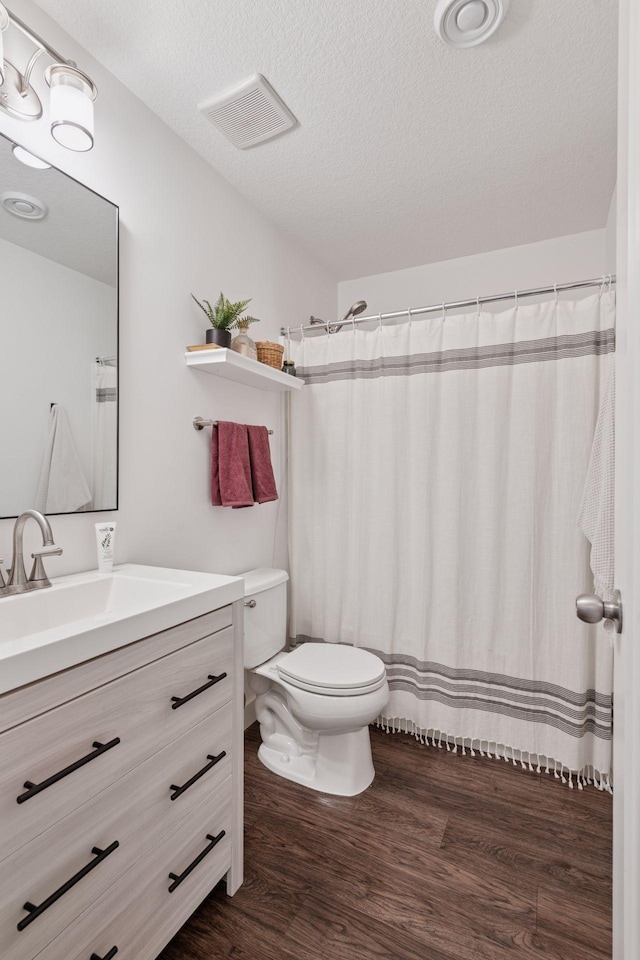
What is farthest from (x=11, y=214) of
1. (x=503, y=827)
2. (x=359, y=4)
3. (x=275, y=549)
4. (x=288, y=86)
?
(x=503, y=827)

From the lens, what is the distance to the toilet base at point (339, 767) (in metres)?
1.75

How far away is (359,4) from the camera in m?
1.28

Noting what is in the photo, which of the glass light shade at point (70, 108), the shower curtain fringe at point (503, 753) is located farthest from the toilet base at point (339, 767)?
the glass light shade at point (70, 108)

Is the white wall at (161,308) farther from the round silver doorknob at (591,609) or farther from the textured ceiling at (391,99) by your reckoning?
the round silver doorknob at (591,609)

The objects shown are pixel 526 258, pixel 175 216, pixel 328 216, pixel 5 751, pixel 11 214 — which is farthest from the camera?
pixel 526 258

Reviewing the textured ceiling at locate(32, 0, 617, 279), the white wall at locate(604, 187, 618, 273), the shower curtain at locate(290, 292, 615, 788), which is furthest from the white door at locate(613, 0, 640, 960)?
the white wall at locate(604, 187, 618, 273)

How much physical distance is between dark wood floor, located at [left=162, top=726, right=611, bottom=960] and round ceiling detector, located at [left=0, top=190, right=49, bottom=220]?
6.23ft

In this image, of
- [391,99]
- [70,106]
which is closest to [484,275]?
[391,99]

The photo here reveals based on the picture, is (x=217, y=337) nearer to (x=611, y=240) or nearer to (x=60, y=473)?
(x=60, y=473)

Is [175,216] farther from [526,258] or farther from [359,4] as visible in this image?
[526,258]

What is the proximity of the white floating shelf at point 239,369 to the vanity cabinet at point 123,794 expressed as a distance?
0.93 m

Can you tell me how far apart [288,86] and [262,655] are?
2056 mm

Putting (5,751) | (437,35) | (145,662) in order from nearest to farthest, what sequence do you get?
(5,751) < (145,662) < (437,35)

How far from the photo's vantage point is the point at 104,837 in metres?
0.90
